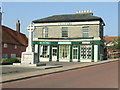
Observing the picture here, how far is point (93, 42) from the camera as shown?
122 ft

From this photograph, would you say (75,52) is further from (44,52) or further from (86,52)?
(44,52)

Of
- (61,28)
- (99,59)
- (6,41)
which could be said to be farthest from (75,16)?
(6,41)

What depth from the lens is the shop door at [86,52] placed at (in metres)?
37.5

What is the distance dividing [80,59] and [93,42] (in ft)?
Answer: 12.8

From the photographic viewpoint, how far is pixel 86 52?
1485 inches

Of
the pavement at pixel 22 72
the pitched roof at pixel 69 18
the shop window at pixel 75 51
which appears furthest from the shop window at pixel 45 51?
the pavement at pixel 22 72

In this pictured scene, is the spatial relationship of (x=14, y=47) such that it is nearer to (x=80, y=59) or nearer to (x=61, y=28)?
(x=61, y=28)

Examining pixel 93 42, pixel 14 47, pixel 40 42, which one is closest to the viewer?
pixel 93 42

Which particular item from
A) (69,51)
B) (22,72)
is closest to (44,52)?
(69,51)

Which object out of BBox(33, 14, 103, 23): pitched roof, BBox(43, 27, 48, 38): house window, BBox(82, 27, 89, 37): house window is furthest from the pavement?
BBox(43, 27, 48, 38): house window

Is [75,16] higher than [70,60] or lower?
higher

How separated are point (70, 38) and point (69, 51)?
96.4 inches

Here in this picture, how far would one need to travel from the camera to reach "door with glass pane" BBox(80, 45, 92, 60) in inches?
1478

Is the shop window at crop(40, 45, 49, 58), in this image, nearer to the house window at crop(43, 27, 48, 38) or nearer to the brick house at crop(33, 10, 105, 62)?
the brick house at crop(33, 10, 105, 62)
